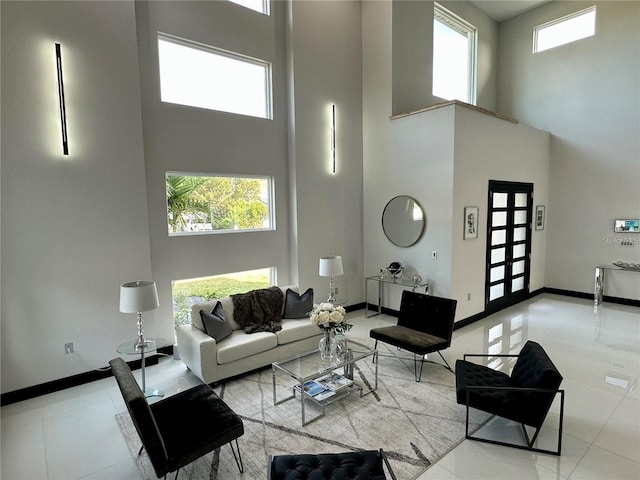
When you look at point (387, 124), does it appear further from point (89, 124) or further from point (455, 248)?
point (89, 124)

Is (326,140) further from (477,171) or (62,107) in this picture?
(62,107)

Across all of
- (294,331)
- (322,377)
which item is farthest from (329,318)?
(294,331)

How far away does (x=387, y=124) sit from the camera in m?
6.16

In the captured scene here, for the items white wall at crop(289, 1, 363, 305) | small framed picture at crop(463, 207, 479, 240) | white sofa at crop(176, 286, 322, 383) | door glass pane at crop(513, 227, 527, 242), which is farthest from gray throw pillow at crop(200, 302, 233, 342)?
door glass pane at crop(513, 227, 527, 242)

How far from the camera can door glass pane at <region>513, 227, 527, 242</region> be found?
677cm

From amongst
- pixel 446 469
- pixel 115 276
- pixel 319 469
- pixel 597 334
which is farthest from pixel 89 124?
pixel 597 334

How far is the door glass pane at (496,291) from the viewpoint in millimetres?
6281

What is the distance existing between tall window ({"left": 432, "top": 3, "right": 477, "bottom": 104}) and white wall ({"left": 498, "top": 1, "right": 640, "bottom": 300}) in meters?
1.10

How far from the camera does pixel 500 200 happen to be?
6277mm

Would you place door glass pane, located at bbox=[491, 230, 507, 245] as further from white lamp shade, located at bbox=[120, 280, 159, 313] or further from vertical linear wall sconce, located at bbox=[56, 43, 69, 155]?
vertical linear wall sconce, located at bbox=[56, 43, 69, 155]

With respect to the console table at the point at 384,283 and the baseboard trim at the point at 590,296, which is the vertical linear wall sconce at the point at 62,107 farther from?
the baseboard trim at the point at 590,296

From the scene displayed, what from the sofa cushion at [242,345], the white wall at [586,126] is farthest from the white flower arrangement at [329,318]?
the white wall at [586,126]

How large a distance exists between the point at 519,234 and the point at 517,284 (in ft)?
3.29

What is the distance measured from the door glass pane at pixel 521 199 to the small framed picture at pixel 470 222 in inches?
63.5
